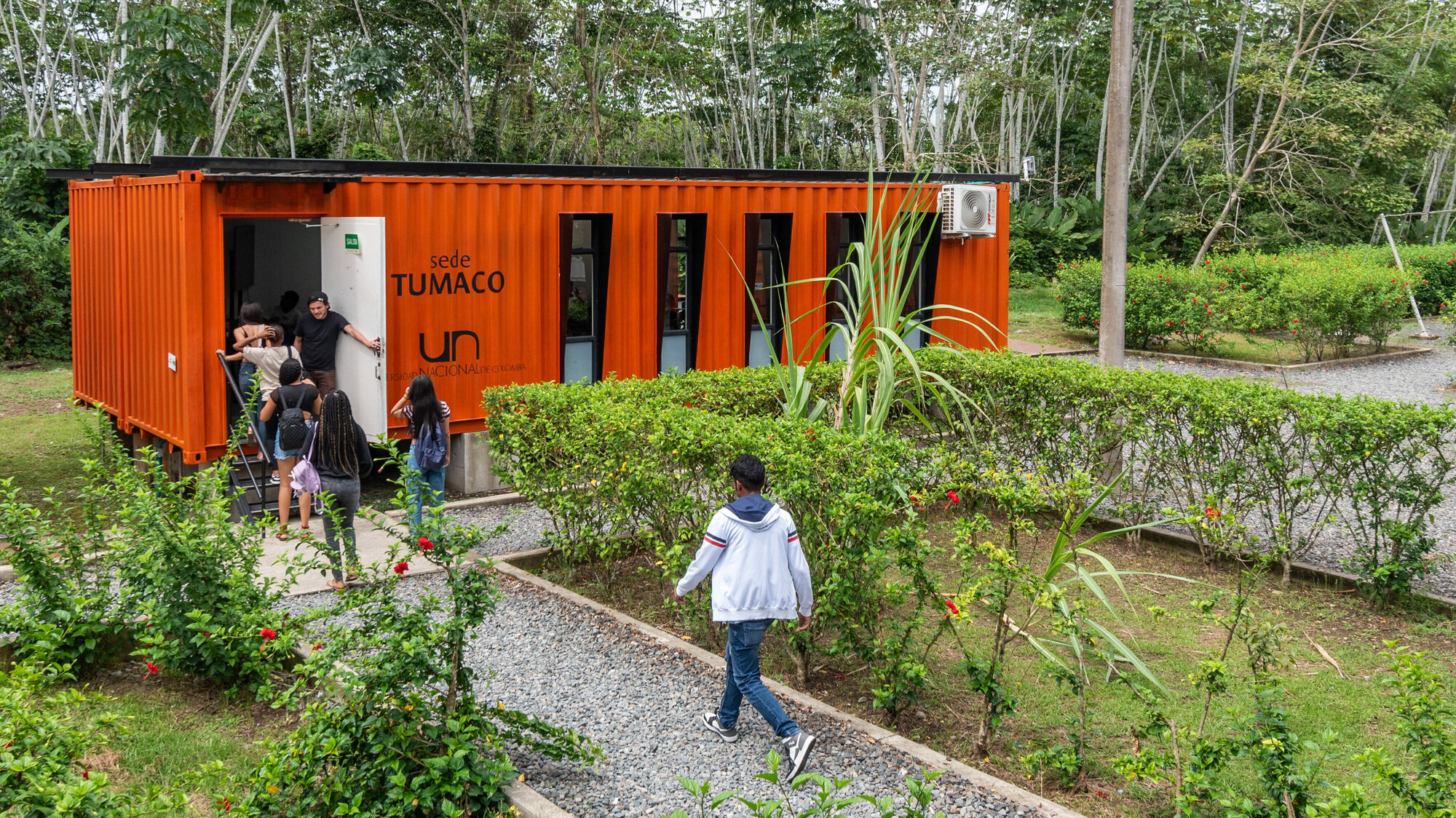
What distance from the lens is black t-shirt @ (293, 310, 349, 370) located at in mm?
9156

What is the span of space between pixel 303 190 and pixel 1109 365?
6.85 m

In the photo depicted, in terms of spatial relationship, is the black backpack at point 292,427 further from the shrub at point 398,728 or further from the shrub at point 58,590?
the shrub at point 398,728

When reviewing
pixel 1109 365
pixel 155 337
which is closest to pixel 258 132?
pixel 155 337

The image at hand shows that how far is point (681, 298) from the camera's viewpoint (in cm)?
1165

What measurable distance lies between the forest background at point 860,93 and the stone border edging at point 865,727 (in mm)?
15091

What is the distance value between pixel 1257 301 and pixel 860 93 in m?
18.2

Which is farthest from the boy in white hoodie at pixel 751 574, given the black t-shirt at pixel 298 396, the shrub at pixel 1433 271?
the shrub at pixel 1433 271

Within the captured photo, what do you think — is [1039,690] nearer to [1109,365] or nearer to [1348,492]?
[1348,492]

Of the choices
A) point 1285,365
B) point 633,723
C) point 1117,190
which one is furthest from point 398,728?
point 1285,365

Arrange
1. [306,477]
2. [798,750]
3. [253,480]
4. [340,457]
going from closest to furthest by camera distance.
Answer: [798,750] < [340,457] < [306,477] < [253,480]

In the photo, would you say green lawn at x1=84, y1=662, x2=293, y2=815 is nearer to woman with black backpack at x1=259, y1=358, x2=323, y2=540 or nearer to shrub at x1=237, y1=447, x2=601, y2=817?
shrub at x1=237, y1=447, x2=601, y2=817

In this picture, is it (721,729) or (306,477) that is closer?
(721,729)

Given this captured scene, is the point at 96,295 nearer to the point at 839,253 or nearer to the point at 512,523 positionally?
the point at 512,523

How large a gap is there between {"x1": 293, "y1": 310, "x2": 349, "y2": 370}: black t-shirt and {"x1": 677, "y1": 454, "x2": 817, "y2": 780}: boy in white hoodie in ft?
18.1
